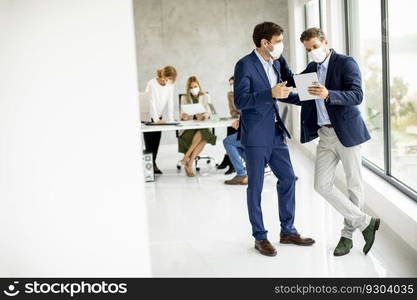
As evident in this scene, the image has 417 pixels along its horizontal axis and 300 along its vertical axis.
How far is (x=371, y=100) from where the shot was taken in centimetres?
682

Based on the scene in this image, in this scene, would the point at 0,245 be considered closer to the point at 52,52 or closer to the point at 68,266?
the point at 68,266

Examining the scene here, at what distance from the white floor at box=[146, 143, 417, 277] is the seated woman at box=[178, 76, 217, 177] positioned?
72 centimetres

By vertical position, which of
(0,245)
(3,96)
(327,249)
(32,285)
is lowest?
(327,249)

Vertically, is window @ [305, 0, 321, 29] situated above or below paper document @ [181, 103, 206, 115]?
above

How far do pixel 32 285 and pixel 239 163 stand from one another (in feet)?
16.0

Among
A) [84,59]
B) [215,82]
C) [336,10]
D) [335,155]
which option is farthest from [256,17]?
[84,59]

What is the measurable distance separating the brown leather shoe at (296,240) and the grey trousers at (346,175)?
39 cm

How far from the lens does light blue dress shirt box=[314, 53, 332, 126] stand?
15.0ft

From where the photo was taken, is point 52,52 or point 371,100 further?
point 371,100

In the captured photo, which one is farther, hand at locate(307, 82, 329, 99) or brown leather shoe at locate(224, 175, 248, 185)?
brown leather shoe at locate(224, 175, 248, 185)

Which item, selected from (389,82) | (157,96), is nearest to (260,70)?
(389,82)

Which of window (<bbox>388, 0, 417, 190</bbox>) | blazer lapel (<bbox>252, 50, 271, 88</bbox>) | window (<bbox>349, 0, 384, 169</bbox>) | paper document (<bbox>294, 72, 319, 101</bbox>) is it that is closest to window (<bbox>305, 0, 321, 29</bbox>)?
window (<bbox>349, 0, 384, 169</bbox>)

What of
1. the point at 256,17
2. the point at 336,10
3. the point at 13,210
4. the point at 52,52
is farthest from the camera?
the point at 256,17

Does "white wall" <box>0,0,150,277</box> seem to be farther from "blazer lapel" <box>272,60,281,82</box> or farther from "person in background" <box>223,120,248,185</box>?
"person in background" <box>223,120,248,185</box>
